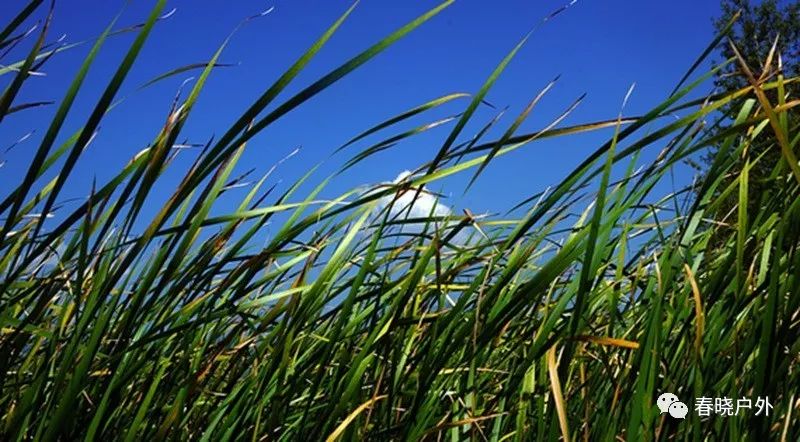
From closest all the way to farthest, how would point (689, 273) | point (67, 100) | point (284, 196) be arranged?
point (67, 100) < point (689, 273) < point (284, 196)

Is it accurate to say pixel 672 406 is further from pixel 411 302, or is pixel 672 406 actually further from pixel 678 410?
pixel 411 302

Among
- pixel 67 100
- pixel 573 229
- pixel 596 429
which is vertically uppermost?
pixel 573 229

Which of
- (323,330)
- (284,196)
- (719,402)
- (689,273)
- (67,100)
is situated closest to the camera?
(67,100)

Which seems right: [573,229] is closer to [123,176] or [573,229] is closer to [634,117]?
[634,117]

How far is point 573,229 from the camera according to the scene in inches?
69.1

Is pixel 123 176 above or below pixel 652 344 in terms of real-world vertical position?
above

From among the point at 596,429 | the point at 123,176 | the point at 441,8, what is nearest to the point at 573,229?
the point at 596,429

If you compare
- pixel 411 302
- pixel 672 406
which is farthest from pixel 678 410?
pixel 411 302

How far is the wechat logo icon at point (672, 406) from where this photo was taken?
1.27 m

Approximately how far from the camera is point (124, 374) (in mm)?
1225

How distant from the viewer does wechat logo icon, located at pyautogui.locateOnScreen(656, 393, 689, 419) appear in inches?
49.8

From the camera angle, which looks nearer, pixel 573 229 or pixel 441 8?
pixel 441 8

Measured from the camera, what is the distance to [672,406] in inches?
50.1

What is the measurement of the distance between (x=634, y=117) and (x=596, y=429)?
0.57 m
